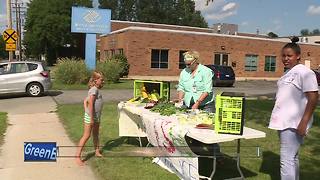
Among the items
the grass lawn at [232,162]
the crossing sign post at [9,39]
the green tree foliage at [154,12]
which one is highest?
the green tree foliage at [154,12]

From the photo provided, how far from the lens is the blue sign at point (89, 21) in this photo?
31.2 meters

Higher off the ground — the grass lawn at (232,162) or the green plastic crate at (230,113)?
the green plastic crate at (230,113)

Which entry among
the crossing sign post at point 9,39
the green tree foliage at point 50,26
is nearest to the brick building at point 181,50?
the crossing sign post at point 9,39

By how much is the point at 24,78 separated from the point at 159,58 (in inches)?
782

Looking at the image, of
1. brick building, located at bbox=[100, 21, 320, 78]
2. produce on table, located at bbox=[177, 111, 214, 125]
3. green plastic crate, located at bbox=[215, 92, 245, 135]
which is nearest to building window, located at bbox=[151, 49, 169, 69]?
brick building, located at bbox=[100, 21, 320, 78]

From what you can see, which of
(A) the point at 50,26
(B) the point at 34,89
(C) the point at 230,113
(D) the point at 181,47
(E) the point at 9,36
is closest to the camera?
(C) the point at 230,113

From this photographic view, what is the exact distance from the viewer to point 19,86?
65.7ft

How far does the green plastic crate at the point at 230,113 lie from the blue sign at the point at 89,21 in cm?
2664

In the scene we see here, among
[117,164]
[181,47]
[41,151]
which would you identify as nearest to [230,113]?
[41,151]

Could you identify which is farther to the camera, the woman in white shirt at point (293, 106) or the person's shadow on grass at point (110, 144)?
the person's shadow on grass at point (110, 144)

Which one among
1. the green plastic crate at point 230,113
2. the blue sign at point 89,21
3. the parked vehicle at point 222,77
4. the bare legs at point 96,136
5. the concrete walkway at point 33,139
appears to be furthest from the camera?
the parked vehicle at point 222,77

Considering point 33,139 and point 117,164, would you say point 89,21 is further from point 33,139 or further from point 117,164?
point 117,164

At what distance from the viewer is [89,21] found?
31.4 metres

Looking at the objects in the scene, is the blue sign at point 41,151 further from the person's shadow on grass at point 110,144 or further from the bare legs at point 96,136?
the person's shadow on grass at point 110,144
